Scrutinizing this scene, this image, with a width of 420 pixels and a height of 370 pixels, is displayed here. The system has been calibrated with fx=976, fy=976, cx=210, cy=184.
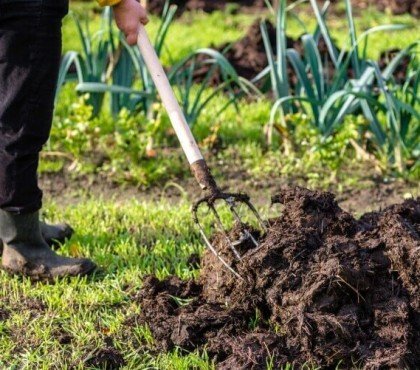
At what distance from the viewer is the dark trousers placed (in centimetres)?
347

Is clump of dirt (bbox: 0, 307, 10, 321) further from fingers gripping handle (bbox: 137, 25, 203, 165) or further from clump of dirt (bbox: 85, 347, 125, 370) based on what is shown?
fingers gripping handle (bbox: 137, 25, 203, 165)

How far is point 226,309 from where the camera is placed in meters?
3.34

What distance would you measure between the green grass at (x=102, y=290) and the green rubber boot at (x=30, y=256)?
0.05 metres

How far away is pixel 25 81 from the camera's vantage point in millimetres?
3531

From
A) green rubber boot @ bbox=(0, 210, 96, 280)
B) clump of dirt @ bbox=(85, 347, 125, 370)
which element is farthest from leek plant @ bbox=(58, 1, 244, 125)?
clump of dirt @ bbox=(85, 347, 125, 370)

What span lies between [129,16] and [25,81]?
1.46 ft

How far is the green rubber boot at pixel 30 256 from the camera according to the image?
381cm

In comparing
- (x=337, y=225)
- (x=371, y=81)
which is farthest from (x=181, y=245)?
(x=371, y=81)

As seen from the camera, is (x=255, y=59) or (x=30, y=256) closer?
(x=30, y=256)

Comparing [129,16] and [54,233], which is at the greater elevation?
[129,16]

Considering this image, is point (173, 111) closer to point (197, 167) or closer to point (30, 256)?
point (197, 167)

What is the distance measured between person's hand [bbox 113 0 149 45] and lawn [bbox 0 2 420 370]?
95 cm

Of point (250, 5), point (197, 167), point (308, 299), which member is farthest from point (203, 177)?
point (250, 5)

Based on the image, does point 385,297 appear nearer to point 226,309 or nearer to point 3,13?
point 226,309
